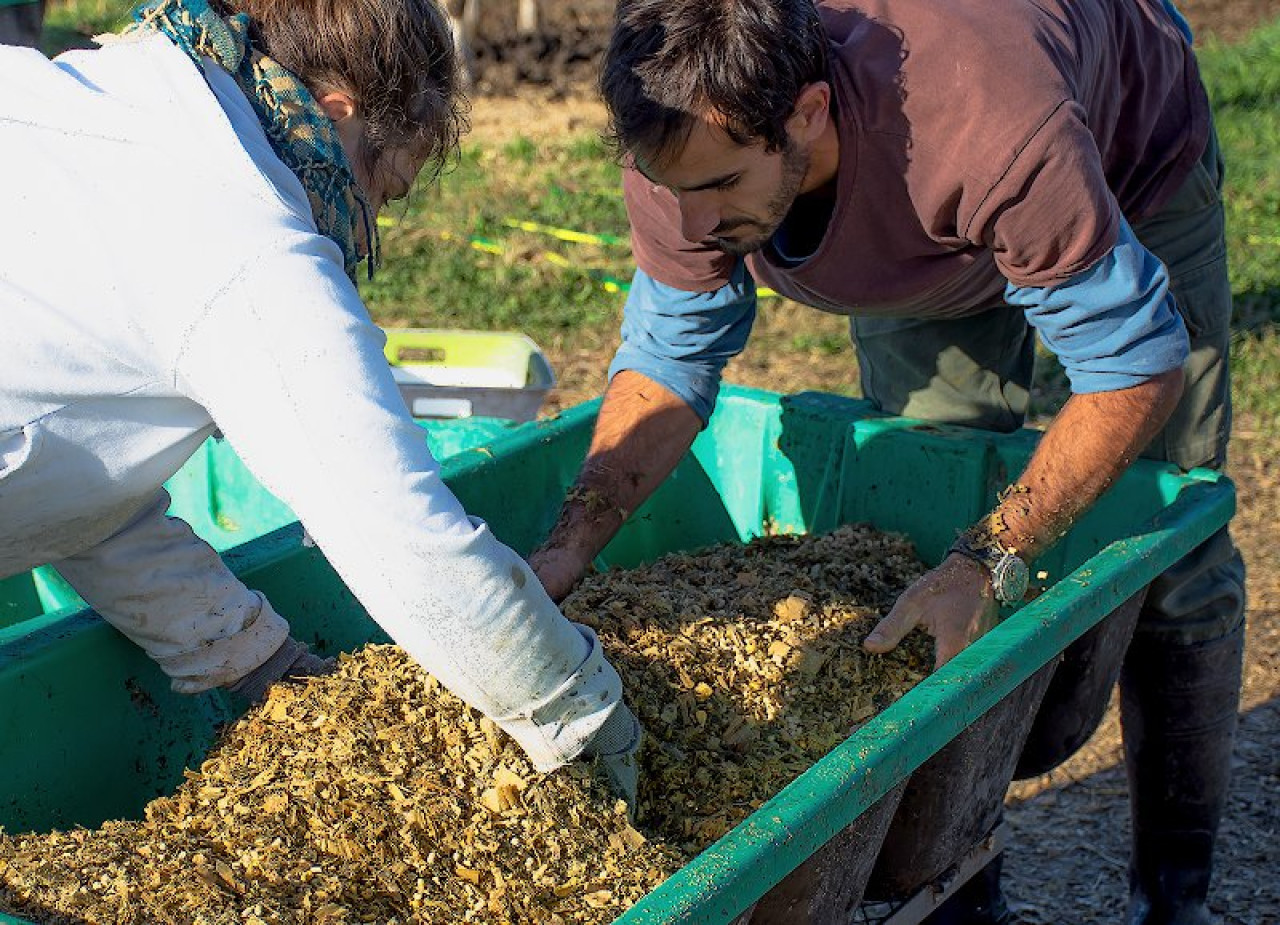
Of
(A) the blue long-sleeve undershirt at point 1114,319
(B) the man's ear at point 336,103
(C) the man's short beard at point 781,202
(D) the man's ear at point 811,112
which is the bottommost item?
(A) the blue long-sleeve undershirt at point 1114,319

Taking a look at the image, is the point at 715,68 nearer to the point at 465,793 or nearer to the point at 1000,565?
the point at 1000,565

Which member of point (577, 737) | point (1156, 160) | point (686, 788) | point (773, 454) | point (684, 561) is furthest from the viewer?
point (773, 454)

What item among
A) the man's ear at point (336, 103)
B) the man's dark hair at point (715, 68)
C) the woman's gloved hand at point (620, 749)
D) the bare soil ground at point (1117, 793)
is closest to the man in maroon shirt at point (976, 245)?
the man's dark hair at point (715, 68)

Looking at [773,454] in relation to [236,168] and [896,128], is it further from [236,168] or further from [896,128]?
[236,168]

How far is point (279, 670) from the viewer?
8.21 feet

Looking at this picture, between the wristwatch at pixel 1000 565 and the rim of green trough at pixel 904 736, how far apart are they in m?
0.11

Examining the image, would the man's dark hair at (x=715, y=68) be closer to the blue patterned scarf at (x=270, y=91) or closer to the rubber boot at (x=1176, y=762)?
the blue patterned scarf at (x=270, y=91)

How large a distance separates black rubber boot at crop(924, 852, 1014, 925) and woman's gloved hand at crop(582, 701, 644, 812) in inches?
49.0

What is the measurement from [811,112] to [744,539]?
4.00 ft

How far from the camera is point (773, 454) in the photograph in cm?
343

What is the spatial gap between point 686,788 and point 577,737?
16.8 inches

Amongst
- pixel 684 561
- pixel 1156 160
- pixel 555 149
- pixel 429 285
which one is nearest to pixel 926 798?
pixel 684 561

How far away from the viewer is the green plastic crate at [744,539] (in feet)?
6.18

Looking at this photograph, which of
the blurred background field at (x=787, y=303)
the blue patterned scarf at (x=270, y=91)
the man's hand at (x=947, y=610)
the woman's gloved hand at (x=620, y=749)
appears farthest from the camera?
the blurred background field at (x=787, y=303)
